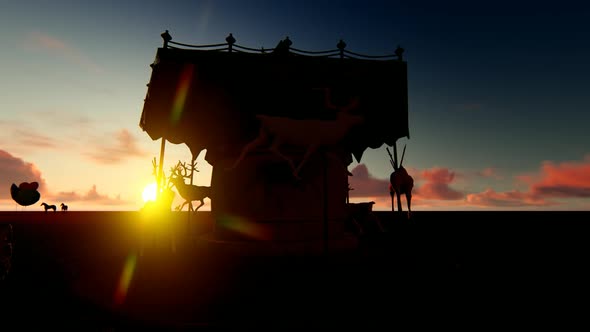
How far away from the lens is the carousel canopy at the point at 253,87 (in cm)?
849

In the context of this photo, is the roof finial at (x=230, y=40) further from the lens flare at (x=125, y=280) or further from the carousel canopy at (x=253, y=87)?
the lens flare at (x=125, y=280)

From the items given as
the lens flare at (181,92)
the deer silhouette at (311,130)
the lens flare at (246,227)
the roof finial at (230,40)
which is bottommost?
the lens flare at (246,227)

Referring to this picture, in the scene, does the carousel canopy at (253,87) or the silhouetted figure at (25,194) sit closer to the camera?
the carousel canopy at (253,87)

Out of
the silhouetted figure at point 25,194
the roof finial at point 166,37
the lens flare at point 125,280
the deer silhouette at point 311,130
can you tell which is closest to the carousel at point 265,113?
the roof finial at point 166,37

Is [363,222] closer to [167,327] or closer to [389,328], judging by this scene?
[389,328]

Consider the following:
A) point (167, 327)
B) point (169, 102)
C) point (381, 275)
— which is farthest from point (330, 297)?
point (169, 102)

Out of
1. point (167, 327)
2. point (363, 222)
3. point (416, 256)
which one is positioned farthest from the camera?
point (363, 222)

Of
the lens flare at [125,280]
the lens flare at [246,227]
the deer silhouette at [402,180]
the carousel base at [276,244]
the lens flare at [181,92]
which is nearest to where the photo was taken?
the lens flare at [125,280]

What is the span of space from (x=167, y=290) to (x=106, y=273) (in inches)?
94.9

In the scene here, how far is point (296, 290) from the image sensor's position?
16.8 ft

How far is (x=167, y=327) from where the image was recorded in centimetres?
355

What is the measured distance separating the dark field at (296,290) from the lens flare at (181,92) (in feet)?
10.3

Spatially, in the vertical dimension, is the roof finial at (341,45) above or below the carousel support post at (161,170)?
above

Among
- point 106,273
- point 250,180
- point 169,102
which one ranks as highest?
point 169,102
